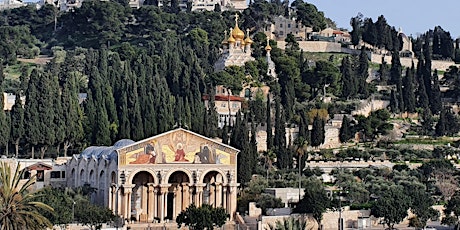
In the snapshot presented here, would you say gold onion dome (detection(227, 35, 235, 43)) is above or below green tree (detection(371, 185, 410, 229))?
above

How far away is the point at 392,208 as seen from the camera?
46.9 metres

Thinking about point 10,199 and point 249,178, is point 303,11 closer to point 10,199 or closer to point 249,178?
point 249,178

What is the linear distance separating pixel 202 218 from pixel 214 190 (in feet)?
24.2

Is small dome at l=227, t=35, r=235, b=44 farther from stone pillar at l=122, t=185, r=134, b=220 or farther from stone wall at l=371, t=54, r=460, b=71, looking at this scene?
stone pillar at l=122, t=185, r=134, b=220

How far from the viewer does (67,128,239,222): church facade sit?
1844 inches

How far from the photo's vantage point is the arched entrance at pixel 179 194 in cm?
4934

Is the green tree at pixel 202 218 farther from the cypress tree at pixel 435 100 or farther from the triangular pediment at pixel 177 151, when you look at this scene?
the cypress tree at pixel 435 100

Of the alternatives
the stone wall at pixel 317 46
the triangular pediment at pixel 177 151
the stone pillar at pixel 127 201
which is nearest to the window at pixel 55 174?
the stone pillar at pixel 127 201

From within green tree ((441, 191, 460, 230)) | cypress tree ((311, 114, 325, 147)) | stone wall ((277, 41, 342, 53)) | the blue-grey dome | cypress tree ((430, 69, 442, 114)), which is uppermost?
stone wall ((277, 41, 342, 53))

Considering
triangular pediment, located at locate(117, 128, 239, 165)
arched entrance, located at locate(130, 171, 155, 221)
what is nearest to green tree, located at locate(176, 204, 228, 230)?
Answer: arched entrance, located at locate(130, 171, 155, 221)

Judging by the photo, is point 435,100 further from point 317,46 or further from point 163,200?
point 163,200

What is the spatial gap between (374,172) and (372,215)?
12.0 meters

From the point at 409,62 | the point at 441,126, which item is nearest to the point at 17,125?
the point at 441,126

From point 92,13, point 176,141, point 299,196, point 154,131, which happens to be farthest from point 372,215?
point 92,13
